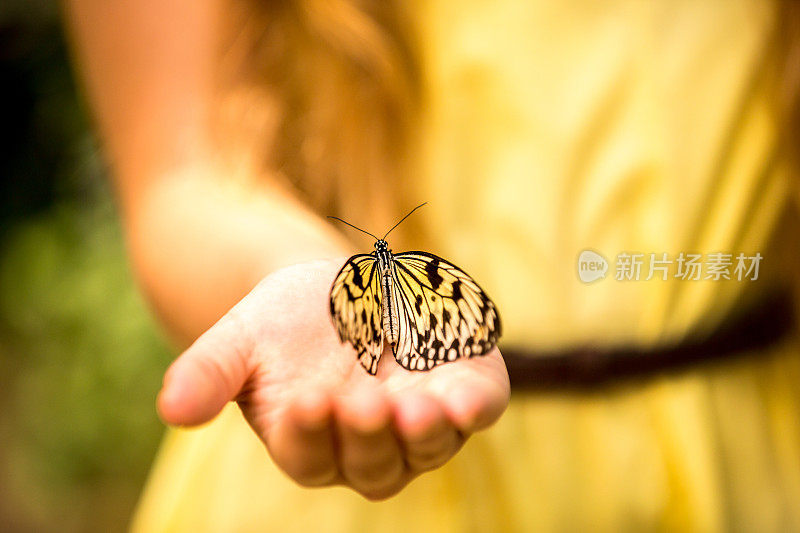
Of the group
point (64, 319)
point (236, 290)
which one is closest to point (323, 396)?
point (236, 290)

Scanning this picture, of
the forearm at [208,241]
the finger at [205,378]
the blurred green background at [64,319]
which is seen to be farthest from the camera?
the blurred green background at [64,319]

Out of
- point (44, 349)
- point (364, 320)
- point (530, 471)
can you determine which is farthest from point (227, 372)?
point (44, 349)

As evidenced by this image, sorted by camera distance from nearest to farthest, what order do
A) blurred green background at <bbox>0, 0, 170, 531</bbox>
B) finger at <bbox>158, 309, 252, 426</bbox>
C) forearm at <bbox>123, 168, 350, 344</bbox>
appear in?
finger at <bbox>158, 309, 252, 426</bbox>, forearm at <bbox>123, 168, 350, 344</bbox>, blurred green background at <bbox>0, 0, 170, 531</bbox>

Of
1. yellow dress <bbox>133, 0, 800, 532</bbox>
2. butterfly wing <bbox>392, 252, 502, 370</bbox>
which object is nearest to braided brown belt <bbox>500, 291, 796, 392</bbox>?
yellow dress <bbox>133, 0, 800, 532</bbox>

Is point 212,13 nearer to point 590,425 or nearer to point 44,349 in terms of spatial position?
point 590,425

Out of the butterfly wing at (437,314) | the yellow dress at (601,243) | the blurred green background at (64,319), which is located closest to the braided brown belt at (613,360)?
the yellow dress at (601,243)

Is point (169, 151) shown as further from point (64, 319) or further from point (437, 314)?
point (64, 319)

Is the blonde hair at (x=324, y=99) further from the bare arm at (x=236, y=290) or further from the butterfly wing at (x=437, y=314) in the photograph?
the butterfly wing at (x=437, y=314)

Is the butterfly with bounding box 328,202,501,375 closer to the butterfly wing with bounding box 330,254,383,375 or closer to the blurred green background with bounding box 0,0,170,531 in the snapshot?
the butterfly wing with bounding box 330,254,383,375
